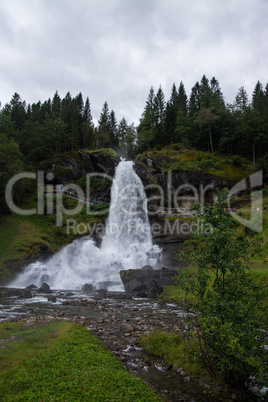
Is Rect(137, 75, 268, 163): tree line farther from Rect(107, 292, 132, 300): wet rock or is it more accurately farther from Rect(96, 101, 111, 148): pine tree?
Rect(107, 292, 132, 300): wet rock

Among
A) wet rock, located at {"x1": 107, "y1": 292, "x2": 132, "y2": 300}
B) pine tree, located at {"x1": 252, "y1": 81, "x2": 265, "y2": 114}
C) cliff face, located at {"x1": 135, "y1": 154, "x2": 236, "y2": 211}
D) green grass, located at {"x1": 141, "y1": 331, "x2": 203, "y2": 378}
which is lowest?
wet rock, located at {"x1": 107, "y1": 292, "x2": 132, "y2": 300}

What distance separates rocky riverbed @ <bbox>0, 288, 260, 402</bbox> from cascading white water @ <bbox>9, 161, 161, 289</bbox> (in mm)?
7218

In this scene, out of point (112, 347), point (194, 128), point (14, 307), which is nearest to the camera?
point (112, 347)

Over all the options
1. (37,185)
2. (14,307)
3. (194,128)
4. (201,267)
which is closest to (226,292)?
(201,267)

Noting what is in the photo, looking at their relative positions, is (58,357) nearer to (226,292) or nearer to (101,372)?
(101,372)

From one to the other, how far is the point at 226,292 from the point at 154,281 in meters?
18.4

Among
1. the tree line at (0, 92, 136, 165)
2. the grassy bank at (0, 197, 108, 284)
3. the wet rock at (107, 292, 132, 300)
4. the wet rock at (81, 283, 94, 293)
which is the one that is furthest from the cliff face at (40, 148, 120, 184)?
the wet rock at (107, 292, 132, 300)

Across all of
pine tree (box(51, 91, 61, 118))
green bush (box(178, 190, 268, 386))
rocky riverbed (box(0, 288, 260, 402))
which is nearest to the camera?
green bush (box(178, 190, 268, 386))

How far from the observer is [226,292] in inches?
269

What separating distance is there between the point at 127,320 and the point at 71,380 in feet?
27.1

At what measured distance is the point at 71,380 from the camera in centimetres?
618

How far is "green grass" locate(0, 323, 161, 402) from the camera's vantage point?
557 centimetres

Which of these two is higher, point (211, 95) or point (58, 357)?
point (211, 95)

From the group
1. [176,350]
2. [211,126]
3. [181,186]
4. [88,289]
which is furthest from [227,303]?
[211,126]
